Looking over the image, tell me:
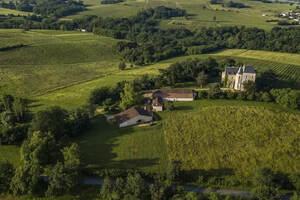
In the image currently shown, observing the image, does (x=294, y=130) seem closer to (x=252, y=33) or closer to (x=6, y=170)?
(x=6, y=170)

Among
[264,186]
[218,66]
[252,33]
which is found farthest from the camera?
[252,33]

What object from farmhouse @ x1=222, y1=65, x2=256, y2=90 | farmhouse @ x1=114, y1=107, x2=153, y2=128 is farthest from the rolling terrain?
farmhouse @ x1=222, y1=65, x2=256, y2=90

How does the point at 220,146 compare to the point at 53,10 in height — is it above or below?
below

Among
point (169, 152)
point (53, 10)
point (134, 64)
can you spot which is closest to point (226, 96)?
point (169, 152)

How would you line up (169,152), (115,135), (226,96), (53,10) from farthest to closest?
(53,10) < (226,96) < (115,135) < (169,152)

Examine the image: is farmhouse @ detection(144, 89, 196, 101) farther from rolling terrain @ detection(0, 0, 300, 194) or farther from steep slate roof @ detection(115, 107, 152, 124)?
steep slate roof @ detection(115, 107, 152, 124)

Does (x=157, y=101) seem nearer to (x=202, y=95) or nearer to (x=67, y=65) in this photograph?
(x=202, y=95)
